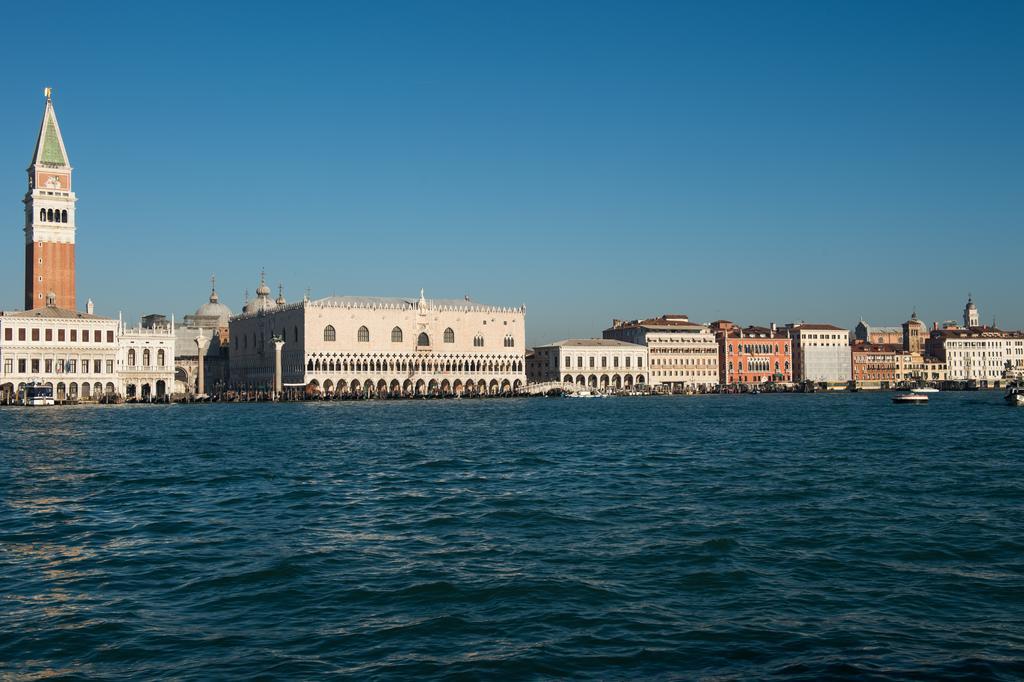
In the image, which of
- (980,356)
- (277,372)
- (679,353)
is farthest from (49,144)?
(980,356)

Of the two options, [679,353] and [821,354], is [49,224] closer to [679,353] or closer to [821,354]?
[679,353]

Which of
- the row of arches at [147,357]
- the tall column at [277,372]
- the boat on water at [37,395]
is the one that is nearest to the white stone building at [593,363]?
the tall column at [277,372]

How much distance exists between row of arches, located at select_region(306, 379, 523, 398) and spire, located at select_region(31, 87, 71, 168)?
28.9 m

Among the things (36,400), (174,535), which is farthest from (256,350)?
(174,535)

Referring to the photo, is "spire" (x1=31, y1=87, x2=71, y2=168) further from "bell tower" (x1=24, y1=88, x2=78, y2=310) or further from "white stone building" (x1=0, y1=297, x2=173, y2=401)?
"white stone building" (x1=0, y1=297, x2=173, y2=401)

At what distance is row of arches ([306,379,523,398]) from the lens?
95438 millimetres

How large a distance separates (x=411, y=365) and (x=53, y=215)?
114ft

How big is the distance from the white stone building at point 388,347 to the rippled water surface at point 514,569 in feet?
231

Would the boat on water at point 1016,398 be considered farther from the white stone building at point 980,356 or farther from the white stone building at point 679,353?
the white stone building at point 980,356

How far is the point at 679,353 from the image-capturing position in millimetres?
121312

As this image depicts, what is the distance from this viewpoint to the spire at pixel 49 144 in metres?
86.3

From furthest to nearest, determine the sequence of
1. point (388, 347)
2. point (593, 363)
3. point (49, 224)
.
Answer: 1. point (593, 363)
2. point (388, 347)
3. point (49, 224)

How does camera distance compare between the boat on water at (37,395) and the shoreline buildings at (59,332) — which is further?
the shoreline buildings at (59,332)

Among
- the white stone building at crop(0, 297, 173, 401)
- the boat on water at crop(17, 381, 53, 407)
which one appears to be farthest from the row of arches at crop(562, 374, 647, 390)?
the boat on water at crop(17, 381, 53, 407)
